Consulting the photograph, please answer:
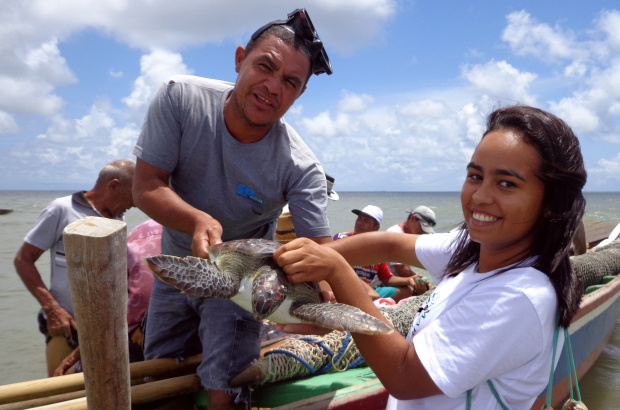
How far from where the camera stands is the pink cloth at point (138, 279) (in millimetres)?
3447

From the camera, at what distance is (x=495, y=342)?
135 centimetres

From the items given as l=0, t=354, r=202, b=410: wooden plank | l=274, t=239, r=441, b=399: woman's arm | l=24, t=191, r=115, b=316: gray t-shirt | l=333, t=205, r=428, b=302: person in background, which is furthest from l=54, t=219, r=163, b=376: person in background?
l=333, t=205, r=428, b=302: person in background

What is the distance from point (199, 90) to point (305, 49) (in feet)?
2.04

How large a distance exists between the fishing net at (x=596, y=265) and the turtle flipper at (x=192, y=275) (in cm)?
487

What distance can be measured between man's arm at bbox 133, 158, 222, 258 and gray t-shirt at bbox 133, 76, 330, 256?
0.23ft

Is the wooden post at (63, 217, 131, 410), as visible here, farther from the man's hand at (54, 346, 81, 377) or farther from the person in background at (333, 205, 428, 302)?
the person in background at (333, 205, 428, 302)

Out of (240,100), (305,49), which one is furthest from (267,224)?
(305,49)

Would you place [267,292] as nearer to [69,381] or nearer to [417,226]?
[69,381]

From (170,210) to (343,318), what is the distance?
1.07 metres

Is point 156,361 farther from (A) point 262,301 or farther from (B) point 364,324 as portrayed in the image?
(B) point 364,324

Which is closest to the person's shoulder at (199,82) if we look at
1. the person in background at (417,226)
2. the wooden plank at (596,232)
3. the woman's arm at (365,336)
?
the woman's arm at (365,336)

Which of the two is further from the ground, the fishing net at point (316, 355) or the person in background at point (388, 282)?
the fishing net at point (316, 355)

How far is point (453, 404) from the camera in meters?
1.47

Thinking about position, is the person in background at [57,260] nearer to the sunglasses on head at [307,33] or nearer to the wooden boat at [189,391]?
the wooden boat at [189,391]
